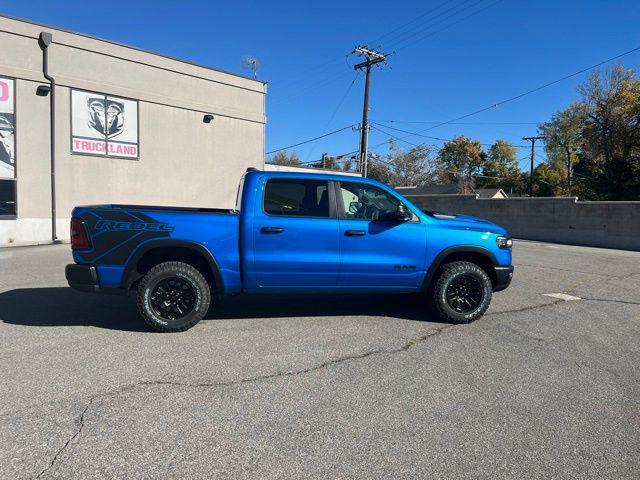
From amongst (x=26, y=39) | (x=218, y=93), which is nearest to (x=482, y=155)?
(x=218, y=93)

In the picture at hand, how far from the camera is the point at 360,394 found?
148 inches

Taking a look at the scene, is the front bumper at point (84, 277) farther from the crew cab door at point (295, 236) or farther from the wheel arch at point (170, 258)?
the crew cab door at point (295, 236)

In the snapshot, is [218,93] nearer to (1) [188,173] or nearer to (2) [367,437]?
(1) [188,173]

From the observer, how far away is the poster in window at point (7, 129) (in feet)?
45.6

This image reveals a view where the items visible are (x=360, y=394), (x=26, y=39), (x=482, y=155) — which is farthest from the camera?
(x=482, y=155)

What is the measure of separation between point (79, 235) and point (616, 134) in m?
35.4

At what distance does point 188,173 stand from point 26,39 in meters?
6.50

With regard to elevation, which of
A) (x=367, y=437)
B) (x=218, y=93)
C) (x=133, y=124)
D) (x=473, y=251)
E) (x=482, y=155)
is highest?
(x=482, y=155)

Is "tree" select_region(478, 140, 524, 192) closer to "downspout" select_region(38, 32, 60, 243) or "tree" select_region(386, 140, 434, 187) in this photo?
"tree" select_region(386, 140, 434, 187)

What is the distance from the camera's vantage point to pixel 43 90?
46.9ft

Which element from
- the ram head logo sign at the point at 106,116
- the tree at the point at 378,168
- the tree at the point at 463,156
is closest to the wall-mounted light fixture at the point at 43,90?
the ram head logo sign at the point at 106,116

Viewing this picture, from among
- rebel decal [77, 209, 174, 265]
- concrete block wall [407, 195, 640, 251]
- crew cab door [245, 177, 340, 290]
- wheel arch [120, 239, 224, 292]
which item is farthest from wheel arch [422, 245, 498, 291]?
concrete block wall [407, 195, 640, 251]

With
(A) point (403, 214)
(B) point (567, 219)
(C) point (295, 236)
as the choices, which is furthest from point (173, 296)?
(B) point (567, 219)

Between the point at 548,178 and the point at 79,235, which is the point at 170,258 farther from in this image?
the point at 548,178
